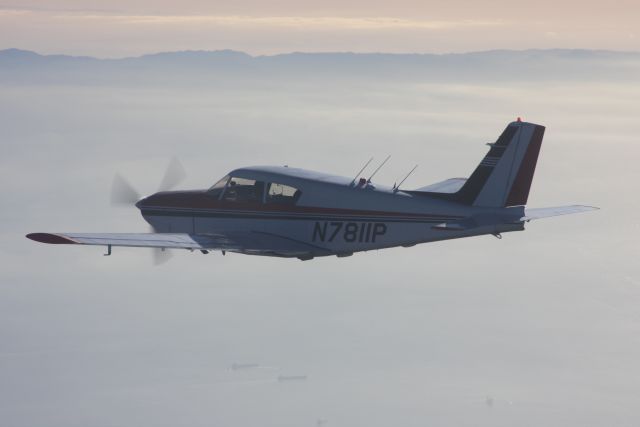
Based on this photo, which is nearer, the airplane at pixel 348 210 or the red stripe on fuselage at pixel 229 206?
the airplane at pixel 348 210

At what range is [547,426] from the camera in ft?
577

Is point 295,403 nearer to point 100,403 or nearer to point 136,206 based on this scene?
point 100,403

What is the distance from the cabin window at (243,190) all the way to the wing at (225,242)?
116 cm

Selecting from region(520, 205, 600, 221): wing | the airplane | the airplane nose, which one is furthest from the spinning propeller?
region(520, 205, 600, 221): wing

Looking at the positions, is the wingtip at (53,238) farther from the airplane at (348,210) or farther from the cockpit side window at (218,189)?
the cockpit side window at (218,189)

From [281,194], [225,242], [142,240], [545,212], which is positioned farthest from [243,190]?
[545,212]

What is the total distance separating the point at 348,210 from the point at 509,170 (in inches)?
206

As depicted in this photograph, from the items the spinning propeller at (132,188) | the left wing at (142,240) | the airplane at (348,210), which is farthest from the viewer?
the spinning propeller at (132,188)

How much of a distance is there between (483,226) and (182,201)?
33.5 ft

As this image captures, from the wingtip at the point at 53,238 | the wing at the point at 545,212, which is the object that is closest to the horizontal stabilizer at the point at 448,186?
the wing at the point at 545,212

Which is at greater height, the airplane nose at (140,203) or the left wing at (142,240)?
the airplane nose at (140,203)

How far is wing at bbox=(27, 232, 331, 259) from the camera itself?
31172mm

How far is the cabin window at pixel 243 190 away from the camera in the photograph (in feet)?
113

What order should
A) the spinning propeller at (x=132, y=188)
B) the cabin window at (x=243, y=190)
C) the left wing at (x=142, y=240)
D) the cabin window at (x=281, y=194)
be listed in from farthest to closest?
1. the spinning propeller at (x=132, y=188)
2. the cabin window at (x=243, y=190)
3. the cabin window at (x=281, y=194)
4. the left wing at (x=142, y=240)
